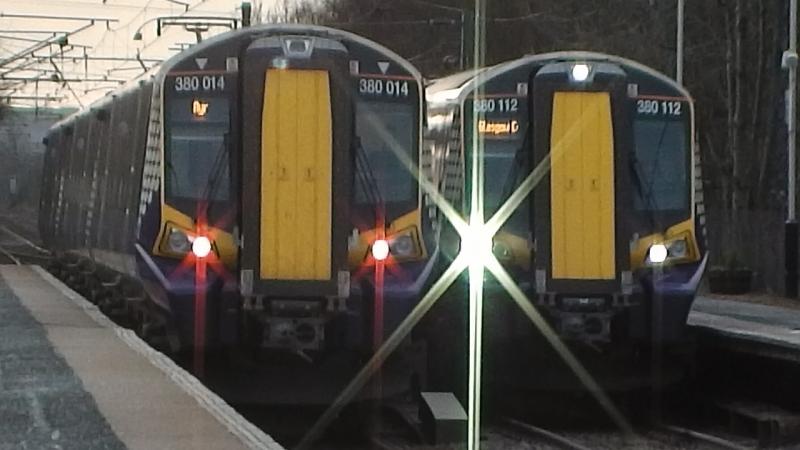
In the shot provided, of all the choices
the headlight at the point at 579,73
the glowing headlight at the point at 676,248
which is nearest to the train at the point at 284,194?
the headlight at the point at 579,73

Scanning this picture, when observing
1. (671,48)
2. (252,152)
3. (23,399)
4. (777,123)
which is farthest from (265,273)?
(671,48)

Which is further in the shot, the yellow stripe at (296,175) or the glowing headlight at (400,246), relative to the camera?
the glowing headlight at (400,246)

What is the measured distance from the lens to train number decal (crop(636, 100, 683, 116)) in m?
15.9

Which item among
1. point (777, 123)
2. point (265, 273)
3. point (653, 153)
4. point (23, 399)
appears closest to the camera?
point (23, 399)

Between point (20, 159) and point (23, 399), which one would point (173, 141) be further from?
point (20, 159)

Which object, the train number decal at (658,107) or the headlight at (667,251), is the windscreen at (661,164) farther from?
the headlight at (667,251)

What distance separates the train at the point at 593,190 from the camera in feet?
51.3

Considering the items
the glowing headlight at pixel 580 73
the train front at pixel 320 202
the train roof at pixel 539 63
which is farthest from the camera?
the train roof at pixel 539 63

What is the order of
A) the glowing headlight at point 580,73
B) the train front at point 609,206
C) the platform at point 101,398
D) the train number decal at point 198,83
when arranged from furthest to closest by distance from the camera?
the glowing headlight at point 580,73, the train front at point 609,206, the train number decal at point 198,83, the platform at point 101,398

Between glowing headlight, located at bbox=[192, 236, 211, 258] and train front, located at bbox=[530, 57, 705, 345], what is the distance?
3248mm

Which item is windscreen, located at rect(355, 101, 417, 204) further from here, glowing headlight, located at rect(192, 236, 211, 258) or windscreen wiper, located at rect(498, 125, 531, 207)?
windscreen wiper, located at rect(498, 125, 531, 207)

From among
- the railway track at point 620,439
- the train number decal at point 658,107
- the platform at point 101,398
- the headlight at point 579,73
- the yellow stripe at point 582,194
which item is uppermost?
the headlight at point 579,73

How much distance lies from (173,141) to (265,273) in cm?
143

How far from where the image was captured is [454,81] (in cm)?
1792
